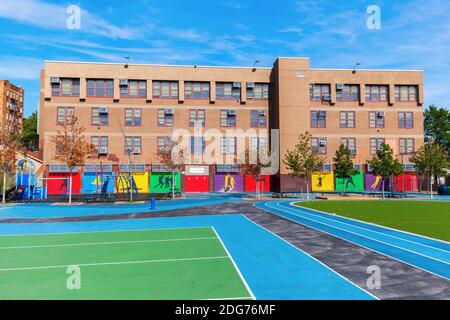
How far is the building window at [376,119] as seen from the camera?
2170 inches

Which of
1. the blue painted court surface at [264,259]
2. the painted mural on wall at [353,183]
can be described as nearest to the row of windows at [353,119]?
the painted mural on wall at [353,183]

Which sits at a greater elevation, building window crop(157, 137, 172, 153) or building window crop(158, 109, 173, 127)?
building window crop(158, 109, 173, 127)

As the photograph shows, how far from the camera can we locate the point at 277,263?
10.2 meters

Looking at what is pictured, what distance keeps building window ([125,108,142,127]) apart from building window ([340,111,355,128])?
1277 inches

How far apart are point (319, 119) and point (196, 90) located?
20494mm

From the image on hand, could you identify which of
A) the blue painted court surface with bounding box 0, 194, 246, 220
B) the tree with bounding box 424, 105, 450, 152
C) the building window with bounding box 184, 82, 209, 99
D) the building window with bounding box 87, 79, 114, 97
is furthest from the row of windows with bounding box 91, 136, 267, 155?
the tree with bounding box 424, 105, 450, 152

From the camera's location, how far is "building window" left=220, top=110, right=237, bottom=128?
52.8 metres

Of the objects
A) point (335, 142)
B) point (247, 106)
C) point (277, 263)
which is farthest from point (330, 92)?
point (277, 263)

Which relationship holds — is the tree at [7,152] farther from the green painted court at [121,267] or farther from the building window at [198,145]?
the green painted court at [121,267]

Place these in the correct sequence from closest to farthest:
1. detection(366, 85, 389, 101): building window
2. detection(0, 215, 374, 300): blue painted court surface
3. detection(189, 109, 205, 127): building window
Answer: detection(0, 215, 374, 300): blue painted court surface < detection(189, 109, 205, 127): building window < detection(366, 85, 389, 101): building window

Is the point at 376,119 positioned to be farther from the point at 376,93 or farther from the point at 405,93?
the point at 405,93

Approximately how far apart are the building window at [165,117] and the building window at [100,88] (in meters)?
7.83

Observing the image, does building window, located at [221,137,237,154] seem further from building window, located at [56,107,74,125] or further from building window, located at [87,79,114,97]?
building window, located at [56,107,74,125]
